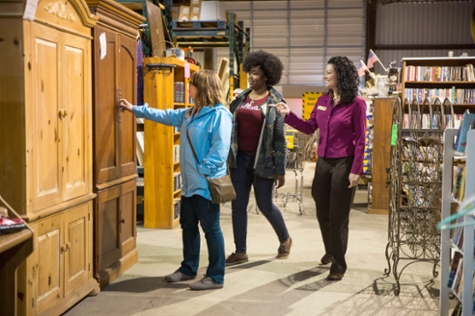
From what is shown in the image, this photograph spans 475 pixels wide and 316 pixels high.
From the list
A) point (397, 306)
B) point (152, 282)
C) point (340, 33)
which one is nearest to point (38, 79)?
point (152, 282)

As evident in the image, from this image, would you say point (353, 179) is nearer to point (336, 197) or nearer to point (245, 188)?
point (336, 197)

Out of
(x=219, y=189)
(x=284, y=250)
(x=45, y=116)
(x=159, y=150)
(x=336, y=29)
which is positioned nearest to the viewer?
(x=45, y=116)

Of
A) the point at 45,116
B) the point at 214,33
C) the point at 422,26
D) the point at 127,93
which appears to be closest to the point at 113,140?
the point at 127,93

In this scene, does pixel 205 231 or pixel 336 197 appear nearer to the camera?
pixel 205 231

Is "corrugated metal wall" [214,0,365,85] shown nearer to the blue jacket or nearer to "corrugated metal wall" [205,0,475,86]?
"corrugated metal wall" [205,0,475,86]

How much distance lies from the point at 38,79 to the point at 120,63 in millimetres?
1244

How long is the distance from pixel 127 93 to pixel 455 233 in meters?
2.54

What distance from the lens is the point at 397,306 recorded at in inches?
137

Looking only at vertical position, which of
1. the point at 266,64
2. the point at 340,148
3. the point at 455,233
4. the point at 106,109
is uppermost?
the point at 266,64

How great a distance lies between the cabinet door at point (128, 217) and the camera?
411cm

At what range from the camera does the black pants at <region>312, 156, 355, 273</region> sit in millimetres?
3840

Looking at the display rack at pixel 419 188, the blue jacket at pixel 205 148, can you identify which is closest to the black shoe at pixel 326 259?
the display rack at pixel 419 188

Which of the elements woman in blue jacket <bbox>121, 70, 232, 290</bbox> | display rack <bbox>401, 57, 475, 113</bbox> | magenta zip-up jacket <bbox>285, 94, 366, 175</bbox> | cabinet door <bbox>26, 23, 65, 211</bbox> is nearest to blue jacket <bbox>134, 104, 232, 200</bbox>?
woman in blue jacket <bbox>121, 70, 232, 290</bbox>

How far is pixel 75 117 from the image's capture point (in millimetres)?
3246
